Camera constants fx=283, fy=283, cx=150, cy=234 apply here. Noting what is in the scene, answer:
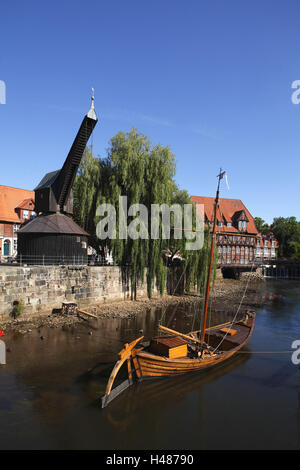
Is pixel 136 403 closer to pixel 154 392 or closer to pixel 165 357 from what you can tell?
pixel 154 392

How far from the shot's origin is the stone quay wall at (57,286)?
17125 mm

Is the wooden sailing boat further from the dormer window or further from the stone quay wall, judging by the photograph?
the dormer window

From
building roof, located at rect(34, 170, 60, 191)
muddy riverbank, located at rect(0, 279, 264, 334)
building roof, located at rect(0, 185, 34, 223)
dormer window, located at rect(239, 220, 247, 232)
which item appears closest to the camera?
muddy riverbank, located at rect(0, 279, 264, 334)

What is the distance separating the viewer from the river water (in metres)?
8.01

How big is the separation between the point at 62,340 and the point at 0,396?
18.2ft

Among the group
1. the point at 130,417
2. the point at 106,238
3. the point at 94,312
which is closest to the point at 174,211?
the point at 106,238

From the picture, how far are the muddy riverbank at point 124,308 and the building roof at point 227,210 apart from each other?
19932 millimetres

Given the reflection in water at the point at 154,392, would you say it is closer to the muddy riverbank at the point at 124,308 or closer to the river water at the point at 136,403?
the river water at the point at 136,403

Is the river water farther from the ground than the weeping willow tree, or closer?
closer

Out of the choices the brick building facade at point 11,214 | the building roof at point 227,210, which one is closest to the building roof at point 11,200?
the brick building facade at point 11,214

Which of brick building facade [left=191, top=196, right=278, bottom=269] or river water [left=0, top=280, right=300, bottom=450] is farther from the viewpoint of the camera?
brick building facade [left=191, top=196, right=278, bottom=269]

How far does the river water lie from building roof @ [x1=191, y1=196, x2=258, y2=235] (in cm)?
3968

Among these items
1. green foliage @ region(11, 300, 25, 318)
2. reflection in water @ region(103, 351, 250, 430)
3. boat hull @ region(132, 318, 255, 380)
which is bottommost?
reflection in water @ region(103, 351, 250, 430)

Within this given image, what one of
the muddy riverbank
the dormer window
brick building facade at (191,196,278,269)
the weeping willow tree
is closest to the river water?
the muddy riverbank
